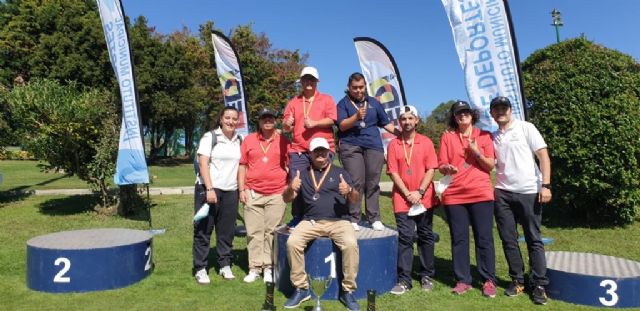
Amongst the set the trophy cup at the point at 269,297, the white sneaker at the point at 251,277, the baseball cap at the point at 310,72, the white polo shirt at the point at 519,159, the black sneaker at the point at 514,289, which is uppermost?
the baseball cap at the point at 310,72

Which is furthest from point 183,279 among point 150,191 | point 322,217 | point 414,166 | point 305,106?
point 150,191

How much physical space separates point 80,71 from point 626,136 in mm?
24835

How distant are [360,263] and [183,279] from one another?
85.9 inches

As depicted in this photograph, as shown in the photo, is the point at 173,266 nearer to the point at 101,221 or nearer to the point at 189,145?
the point at 101,221

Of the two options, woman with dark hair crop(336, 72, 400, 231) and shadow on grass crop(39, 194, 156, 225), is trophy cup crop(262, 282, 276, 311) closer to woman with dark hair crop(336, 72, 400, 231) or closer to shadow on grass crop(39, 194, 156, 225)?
woman with dark hair crop(336, 72, 400, 231)

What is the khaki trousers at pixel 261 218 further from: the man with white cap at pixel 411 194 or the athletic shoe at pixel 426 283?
the athletic shoe at pixel 426 283

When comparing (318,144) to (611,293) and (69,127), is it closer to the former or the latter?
(611,293)

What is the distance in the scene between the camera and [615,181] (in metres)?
7.82

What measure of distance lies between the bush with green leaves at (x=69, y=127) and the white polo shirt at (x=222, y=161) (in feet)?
17.6

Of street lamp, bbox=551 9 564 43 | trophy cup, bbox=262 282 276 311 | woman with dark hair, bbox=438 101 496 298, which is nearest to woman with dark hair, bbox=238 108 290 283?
trophy cup, bbox=262 282 276 311

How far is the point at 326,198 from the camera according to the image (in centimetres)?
473

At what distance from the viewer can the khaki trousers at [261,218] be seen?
5.31 metres

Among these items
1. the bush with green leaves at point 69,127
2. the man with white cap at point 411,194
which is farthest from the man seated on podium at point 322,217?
the bush with green leaves at point 69,127

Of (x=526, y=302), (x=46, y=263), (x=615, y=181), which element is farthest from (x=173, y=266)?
(x=615, y=181)
